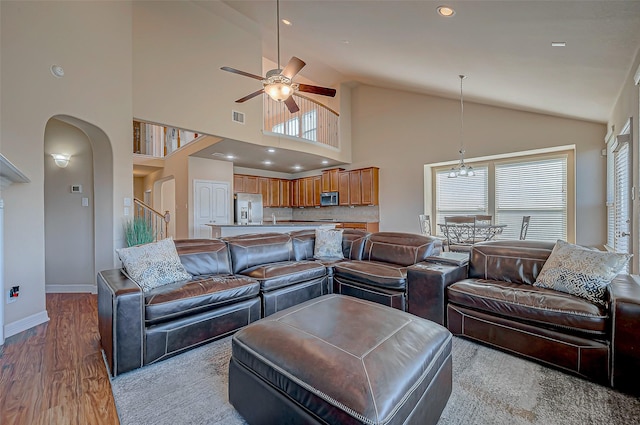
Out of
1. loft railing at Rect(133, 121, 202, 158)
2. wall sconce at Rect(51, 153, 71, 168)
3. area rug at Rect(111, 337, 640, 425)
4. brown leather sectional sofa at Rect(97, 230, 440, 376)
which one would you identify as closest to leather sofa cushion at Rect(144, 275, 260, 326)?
brown leather sectional sofa at Rect(97, 230, 440, 376)

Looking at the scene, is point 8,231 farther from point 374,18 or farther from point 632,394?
point 632,394

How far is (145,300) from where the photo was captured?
2.15 meters

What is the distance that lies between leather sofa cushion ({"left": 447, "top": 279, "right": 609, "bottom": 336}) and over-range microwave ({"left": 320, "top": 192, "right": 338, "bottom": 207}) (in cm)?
547

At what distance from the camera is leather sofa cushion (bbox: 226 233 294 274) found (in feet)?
11.0

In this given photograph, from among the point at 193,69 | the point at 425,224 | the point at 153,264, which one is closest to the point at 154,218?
the point at 193,69

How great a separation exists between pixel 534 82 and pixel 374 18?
7.38ft

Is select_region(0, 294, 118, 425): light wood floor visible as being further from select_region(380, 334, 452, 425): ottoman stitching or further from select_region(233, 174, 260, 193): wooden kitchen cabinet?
select_region(233, 174, 260, 193): wooden kitchen cabinet

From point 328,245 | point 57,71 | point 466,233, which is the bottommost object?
point 328,245

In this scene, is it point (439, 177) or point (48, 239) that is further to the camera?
point (439, 177)

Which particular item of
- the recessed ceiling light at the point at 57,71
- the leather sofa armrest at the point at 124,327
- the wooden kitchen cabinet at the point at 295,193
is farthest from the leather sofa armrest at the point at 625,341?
the wooden kitchen cabinet at the point at 295,193

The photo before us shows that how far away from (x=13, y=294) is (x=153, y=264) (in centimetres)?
166

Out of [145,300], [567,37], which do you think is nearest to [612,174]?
[567,37]

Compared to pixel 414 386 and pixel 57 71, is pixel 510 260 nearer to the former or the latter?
pixel 414 386

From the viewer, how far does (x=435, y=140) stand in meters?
6.22
